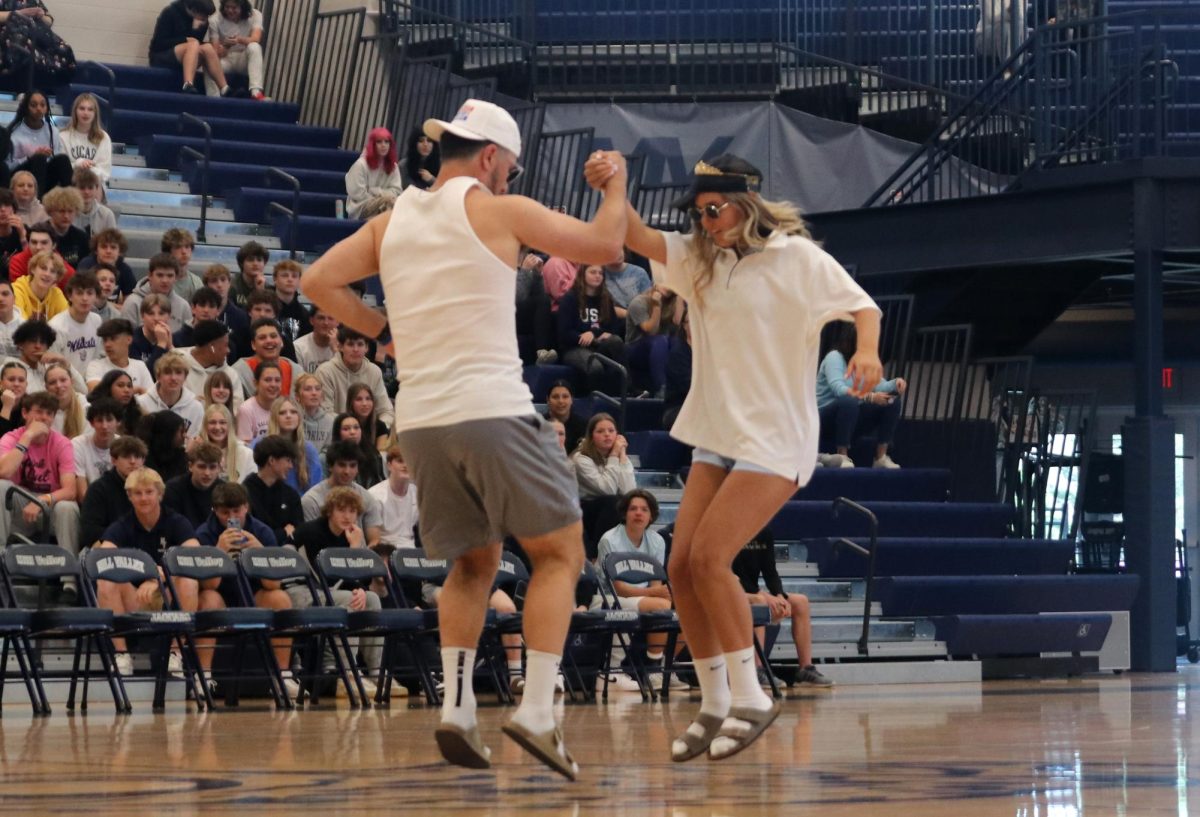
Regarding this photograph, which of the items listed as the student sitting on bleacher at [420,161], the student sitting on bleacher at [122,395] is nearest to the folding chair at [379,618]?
the student sitting on bleacher at [122,395]

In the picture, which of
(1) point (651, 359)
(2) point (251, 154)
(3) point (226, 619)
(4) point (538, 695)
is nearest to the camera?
(4) point (538, 695)

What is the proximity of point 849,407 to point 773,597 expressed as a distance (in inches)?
124

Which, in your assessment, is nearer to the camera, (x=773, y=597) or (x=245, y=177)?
(x=773, y=597)

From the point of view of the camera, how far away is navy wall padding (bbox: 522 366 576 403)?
14656mm

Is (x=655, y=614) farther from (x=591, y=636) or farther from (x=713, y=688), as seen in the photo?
(x=713, y=688)

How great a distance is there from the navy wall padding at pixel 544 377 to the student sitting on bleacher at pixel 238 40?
5.75 meters

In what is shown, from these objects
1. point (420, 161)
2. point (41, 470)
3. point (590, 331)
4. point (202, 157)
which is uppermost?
point (420, 161)

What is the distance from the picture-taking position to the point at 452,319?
550 centimetres

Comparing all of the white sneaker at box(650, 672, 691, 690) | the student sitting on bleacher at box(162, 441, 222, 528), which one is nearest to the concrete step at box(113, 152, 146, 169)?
the student sitting on bleacher at box(162, 441, 222, 528)

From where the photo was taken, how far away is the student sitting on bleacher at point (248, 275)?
45.2 feet

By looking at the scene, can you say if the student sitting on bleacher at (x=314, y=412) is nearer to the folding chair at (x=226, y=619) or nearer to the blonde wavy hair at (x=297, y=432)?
the blonde wavy hair at (x=297, y=432)

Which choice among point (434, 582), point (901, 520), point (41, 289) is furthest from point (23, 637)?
point (901, 520)

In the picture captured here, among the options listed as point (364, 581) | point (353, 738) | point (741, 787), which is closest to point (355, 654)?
point (364, 581)

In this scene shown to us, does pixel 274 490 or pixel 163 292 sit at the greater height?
pixel 163 292
